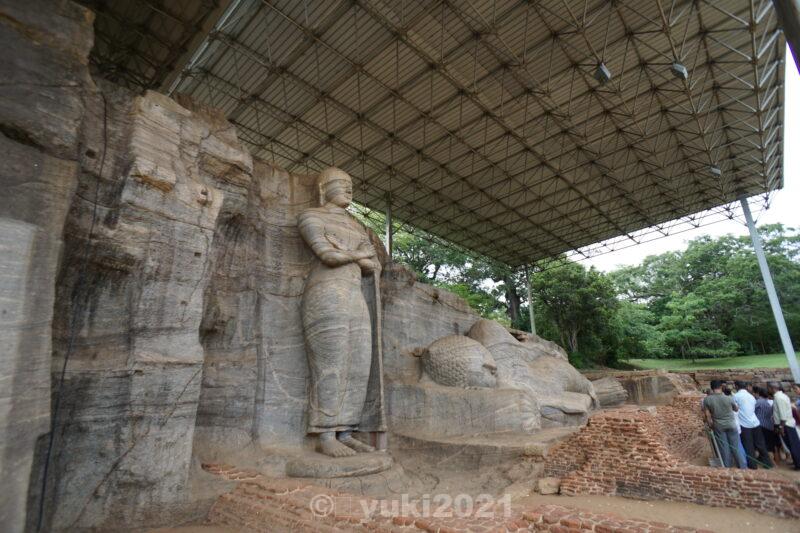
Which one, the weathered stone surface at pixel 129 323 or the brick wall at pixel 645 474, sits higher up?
the weathered stone surface at pixel 129 323

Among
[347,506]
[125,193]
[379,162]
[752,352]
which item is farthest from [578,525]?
[752,352]

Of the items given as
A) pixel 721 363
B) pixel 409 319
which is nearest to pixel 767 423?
pixel 409 319

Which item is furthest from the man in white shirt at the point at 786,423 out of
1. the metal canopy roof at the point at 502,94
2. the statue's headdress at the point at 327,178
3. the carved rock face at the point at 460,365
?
the metal canopy roof at the point at 502,94

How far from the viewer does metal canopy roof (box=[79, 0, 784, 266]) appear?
10898 millimetres

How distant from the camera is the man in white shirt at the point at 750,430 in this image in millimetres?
6457

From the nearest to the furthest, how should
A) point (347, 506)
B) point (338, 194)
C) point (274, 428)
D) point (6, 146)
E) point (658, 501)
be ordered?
point (6, 146), point (347, 506), point (658, 501), point (274, 428), point (338, 194)

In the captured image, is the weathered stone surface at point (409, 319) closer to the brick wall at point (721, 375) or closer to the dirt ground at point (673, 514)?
the dirt ground at point (673, 514)

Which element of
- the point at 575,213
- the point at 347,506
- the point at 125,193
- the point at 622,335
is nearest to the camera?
the point at 347,506

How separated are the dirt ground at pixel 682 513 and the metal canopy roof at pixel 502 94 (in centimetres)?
991

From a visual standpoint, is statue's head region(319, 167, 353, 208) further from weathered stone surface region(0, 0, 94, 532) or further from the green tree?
the green tree

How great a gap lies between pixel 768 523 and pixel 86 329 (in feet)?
22.5

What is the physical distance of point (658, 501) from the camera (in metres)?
5.19

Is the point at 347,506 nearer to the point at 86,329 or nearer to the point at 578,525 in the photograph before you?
the point at 578,525

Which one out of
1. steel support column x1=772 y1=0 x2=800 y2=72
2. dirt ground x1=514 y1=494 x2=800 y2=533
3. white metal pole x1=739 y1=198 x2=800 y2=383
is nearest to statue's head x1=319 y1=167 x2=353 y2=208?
dirt ground x1=514 y1=494 x2=800 y2=533
